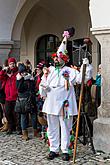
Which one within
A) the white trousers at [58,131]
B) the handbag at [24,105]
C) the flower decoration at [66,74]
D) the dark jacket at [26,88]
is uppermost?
the flower decoration at [66,74]

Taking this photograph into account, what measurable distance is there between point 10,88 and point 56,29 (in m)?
6.94

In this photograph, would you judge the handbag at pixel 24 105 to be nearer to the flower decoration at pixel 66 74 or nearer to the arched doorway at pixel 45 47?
the flower decoration at pixel 66 74

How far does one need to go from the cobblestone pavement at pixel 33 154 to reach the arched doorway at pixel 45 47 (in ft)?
26.5

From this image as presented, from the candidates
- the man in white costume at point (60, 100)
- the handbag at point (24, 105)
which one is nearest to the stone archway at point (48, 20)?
the handbag at point (24, 105)

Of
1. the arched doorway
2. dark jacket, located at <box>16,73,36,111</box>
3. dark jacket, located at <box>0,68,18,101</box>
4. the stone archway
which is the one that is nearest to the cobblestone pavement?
dark jacket, located at <box>16,73,36,111</box>

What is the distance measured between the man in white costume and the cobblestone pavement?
0.77 ft

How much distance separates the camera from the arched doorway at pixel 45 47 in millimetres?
15367

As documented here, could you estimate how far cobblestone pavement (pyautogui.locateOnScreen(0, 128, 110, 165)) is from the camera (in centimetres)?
613

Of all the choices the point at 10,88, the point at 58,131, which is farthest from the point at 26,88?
the point at 58,131

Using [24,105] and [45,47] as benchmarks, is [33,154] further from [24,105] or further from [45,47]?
[45,47]

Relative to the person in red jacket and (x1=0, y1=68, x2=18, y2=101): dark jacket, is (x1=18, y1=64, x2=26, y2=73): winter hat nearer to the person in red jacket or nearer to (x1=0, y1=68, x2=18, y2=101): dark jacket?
the person in red jacket

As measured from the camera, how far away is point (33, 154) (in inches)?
261

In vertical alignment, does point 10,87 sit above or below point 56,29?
below

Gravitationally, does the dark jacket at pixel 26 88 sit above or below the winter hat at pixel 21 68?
below
